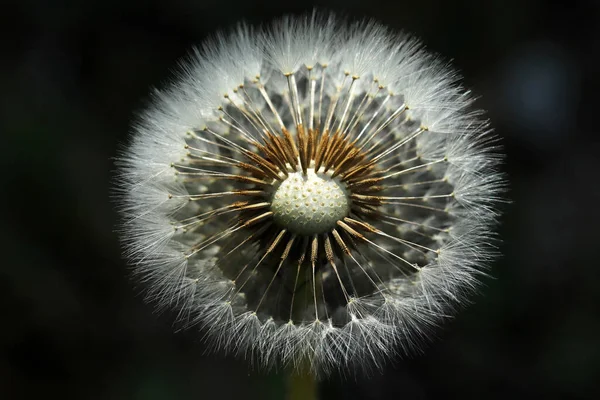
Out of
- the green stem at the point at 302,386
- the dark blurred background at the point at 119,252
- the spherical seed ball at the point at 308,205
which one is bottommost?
the green stem at the point at 302,386

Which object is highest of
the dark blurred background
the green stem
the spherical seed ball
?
the dark blurred background

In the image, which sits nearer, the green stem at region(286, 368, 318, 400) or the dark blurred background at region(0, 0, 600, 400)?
the green stem at region(286, 368, 318, 400)

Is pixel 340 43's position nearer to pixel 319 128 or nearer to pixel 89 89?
pixel 319 128

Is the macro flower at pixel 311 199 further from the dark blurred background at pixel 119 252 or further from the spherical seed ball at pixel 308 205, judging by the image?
the dark blurred background at pixel 119 252

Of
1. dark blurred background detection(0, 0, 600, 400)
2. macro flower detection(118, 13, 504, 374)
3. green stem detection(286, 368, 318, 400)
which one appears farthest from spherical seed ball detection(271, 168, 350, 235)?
dark blurred background detection(0, 0, 600, 400)

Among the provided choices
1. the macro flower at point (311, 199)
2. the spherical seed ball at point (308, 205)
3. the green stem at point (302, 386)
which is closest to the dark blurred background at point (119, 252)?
the green stem at point (302, 386)

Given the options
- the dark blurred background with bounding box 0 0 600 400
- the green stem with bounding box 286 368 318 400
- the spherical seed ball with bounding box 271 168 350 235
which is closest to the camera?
the spherical seed ball with bounding box 271 168 350 235

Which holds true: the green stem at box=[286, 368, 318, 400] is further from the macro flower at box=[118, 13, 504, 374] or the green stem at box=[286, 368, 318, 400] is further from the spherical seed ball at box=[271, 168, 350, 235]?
the spherical seed ball at box=[271, 168, 350, 235]
